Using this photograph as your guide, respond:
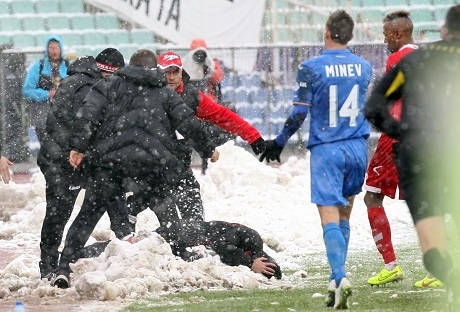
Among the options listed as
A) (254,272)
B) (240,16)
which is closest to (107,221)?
(254,272)

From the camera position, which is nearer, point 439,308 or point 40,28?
point 439,308

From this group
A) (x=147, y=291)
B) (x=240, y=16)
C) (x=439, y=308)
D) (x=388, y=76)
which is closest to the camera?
(x=388, y=76)

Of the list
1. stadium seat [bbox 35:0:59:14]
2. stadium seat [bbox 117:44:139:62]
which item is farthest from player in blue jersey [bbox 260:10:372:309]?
stadium seat [bbox 35:0:59:14]

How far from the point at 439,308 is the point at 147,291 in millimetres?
2250

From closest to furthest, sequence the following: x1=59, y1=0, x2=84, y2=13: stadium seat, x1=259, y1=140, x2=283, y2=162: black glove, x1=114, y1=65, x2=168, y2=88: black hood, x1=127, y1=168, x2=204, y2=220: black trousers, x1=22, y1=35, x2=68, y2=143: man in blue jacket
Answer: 1. x1=259, y1=140, x2=283, y2=162: black glove
2. x1=114, y1=65, x2=168, y2=88: black hood
3. x1=127, y1=168, x2=204, y2=220: black trousers
4. x1=22, y1=35, x2=68, y2=143: man in blue jacket
5. x1=59, y1=0, x2=84, y2=13: stadium seat

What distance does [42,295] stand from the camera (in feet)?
29.4

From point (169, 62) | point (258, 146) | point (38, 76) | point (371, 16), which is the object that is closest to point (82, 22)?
point (371, 16)

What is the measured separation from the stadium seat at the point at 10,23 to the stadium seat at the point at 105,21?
1.61m

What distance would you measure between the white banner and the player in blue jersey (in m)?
16.7

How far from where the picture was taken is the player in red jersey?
9195 millimetres

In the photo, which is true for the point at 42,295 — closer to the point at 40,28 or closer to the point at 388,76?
the point at 388,76

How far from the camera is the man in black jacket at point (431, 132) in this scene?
646cm

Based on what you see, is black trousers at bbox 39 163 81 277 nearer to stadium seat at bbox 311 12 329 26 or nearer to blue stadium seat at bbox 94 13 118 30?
blue stadium seat at bbox 94 13 118 30

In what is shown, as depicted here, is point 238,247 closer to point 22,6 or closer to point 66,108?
point 66,108
